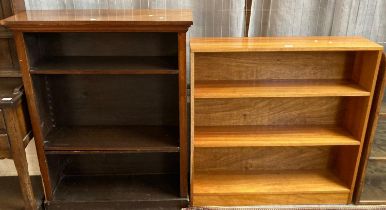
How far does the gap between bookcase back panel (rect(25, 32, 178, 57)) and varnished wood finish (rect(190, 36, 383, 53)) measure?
0.61 ft

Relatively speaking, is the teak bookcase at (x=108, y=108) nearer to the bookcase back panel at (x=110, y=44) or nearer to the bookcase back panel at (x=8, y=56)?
the bookcase back panel at (x=110, y=44)

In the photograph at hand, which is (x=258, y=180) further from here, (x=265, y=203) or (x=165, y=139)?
(x=165, y=139)

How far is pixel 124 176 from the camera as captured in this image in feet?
7.29

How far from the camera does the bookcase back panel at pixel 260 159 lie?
219 cm

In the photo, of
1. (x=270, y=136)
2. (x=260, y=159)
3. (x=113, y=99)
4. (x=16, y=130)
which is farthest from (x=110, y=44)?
(x=260, y=159)

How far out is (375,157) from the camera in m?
1.96

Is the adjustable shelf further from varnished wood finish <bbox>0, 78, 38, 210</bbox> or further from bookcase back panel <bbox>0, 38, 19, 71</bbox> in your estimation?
bookcase back panel <bbox>0, 38, 19, 71</bbox>

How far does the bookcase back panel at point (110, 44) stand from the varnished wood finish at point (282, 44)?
0.61 feet

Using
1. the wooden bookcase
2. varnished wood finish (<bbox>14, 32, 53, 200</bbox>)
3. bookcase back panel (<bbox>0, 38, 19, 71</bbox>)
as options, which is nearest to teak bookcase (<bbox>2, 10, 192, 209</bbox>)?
varnished wood finish (<bbox>14, 32, 53, 200</bbox>)

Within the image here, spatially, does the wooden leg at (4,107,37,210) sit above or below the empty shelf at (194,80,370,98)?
below

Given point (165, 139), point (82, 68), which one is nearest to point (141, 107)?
point (165, 139)

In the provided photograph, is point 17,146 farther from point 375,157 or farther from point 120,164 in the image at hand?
point 375,157

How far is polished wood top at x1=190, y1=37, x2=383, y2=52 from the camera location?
1.72 m

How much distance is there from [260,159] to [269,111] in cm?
33
